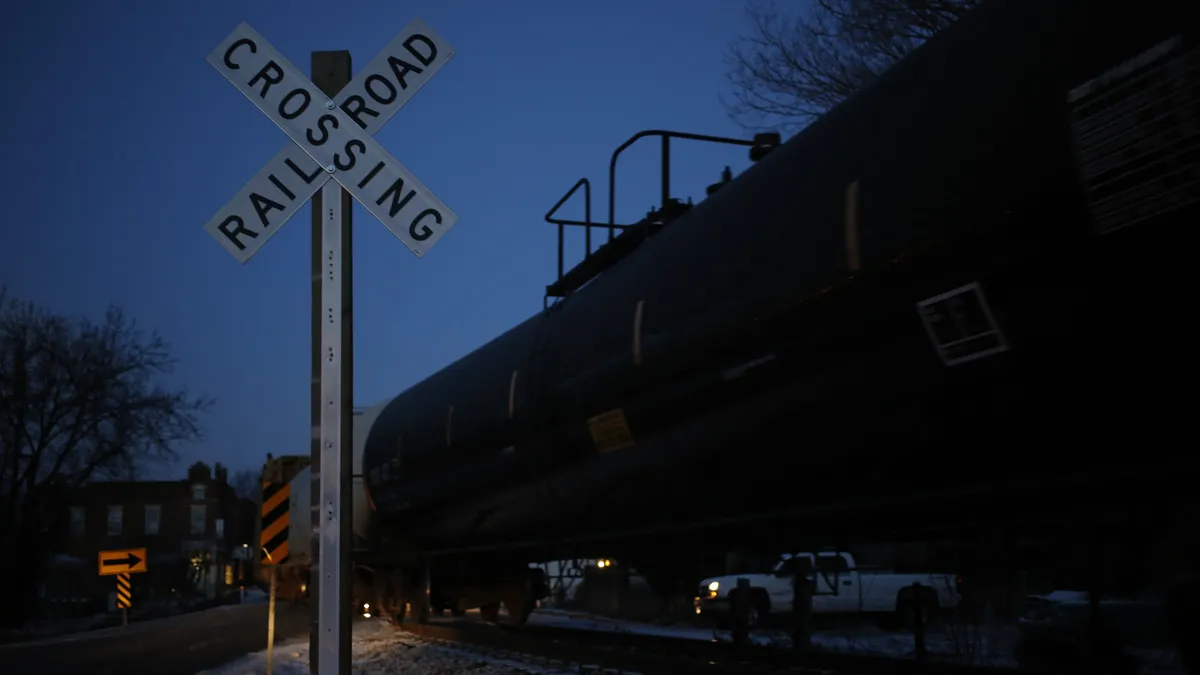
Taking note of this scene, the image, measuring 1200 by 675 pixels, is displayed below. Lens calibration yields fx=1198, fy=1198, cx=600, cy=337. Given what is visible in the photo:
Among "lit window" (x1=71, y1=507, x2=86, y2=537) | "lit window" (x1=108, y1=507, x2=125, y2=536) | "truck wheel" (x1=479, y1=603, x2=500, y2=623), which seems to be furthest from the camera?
"lit window" (x1=108, y1=507, x2=125, y2=536)

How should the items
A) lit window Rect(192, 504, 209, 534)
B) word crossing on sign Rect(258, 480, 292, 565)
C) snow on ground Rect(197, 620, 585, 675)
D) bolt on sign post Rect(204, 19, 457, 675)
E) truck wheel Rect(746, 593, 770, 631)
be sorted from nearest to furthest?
1. bolt on sign post Rect(204, 19, 457, 675)
2. word crossing on sign Rect(258, 480, 292, 565)
3. snow on ground Rect(197, 620, 585, 675)
4. truck wheel Rect(746, 593, 770, 631)
5. lit window Rect(192, 504, 209, 534)

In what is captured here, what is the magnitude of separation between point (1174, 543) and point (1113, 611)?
2.85 ft

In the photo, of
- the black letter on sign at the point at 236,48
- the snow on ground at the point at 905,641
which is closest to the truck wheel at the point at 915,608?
the snow on ground at the point at 905,641

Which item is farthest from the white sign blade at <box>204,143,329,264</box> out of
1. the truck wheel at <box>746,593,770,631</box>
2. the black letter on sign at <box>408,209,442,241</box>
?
the truck wheel at <box>746,593,770,631</box>

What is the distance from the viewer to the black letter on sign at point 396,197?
4.38 meters

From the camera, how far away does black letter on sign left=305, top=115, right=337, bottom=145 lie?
4480mm

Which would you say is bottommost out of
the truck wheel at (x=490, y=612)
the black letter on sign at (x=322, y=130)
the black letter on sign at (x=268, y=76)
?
the truck wheel at (x=490, y=612)

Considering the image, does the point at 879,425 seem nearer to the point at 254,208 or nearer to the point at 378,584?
the point at 254,208

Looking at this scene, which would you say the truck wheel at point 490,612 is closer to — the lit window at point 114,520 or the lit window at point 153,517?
the lit window at point 114,520

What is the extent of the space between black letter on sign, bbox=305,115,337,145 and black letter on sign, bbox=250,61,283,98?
204 mm

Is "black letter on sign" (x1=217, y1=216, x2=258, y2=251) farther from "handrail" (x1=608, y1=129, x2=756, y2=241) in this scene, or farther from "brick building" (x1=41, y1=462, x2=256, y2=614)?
"brick building" (x1=41, y1=462, x2=256, y2=614)

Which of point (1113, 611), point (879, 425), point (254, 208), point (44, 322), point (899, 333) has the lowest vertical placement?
point (1113, 611)

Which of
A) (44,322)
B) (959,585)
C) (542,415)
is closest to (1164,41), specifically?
(959,585)

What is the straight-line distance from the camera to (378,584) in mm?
17516
